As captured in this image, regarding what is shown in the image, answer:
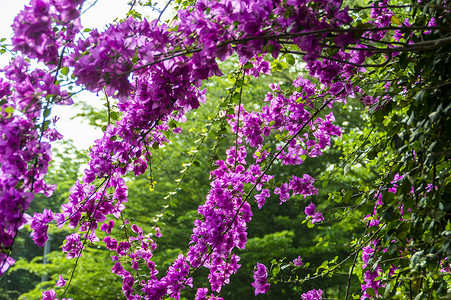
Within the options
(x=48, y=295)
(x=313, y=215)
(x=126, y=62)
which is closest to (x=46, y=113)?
(x=126, y=62)

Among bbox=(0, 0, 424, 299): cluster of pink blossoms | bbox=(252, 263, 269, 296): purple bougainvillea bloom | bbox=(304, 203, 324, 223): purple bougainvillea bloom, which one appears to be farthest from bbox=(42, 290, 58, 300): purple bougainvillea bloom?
bbox=(304, 203, 324, 223): purple bougainvillea bloom

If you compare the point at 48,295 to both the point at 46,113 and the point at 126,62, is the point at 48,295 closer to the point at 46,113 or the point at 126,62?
the point at 46,113

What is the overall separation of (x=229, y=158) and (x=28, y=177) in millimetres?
1861

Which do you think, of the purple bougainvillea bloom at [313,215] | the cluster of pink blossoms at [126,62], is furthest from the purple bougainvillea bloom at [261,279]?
the cluster of pink blossoms at [126,62]

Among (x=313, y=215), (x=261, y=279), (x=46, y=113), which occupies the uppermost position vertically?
(x=313, y=215)

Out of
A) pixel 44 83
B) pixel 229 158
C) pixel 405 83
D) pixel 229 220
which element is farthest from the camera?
pixel 229 158

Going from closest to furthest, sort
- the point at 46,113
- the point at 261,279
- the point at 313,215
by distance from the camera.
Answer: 1. the point at 46,113
2. the point at 261,279
3. the point at 313,215

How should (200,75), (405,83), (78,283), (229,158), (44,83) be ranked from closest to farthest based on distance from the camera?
(44,83), (200,75), (405,83), (229,158), (78,283)

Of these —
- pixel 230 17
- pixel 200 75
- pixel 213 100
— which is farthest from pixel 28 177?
pixel 213 100

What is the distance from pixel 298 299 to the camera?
12078 mm

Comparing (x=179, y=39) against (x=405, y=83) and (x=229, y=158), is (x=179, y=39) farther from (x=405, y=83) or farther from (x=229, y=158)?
(x=229, y=158)

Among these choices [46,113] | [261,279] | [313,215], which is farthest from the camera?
[313,215]

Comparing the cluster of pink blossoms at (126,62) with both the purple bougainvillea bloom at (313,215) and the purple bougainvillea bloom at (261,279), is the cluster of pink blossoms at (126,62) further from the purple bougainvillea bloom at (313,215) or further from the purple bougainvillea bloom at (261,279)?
the purple bougainvillea bloom at (261,279)

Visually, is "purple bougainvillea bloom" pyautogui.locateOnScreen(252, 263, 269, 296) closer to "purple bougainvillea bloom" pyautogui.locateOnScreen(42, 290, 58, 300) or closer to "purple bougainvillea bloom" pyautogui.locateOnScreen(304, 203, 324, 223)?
"purple bougainvillea bloom" pyautogui.locateOnScreen(304, 203, 324, 223)
